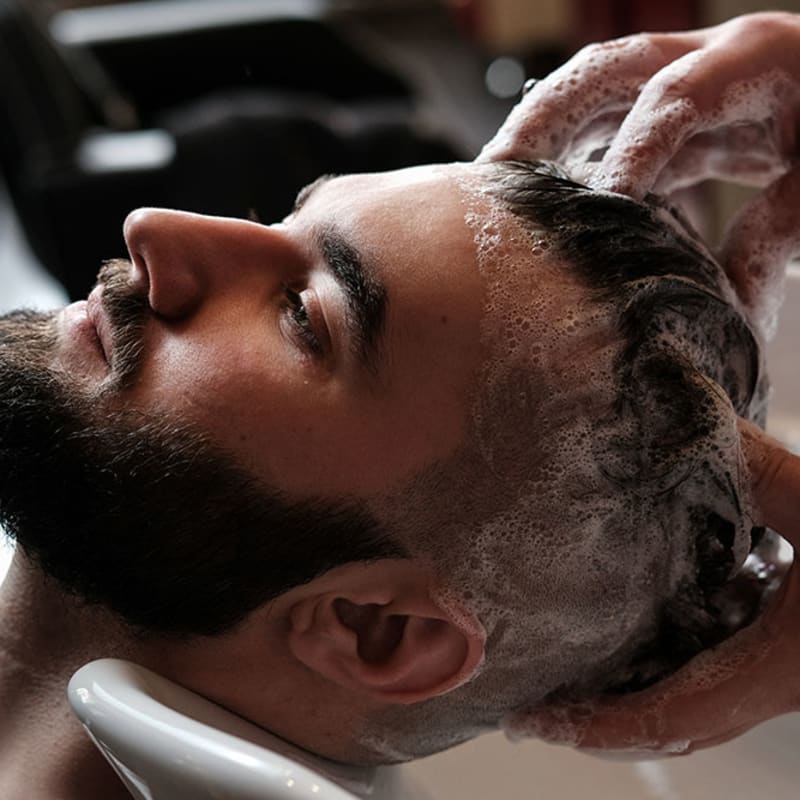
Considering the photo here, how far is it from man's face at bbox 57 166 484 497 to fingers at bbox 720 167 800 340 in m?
0.32

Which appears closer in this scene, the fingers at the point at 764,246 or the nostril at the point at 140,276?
the nostril at the point at 140,276

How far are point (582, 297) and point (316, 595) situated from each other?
1.07 feet

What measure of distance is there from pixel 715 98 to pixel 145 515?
2.07 ft

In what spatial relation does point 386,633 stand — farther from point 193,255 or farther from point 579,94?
point 579,94

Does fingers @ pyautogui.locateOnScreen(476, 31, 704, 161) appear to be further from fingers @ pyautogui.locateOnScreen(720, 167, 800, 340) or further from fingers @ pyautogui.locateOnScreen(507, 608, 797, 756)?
fingers @ pyautogui.locateOnScreen(507, 608, 797, 756)

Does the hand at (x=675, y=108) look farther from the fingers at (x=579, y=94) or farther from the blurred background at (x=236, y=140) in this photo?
the blurred background at (x=236, y=140)

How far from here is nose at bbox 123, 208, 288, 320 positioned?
103 cm

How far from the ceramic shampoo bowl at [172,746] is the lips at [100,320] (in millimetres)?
250

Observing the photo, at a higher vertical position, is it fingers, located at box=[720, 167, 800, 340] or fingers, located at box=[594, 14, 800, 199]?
fingers, located at box=[594, 14, 800, 199]

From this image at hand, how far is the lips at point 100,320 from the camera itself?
3.37ft

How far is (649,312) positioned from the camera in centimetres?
103

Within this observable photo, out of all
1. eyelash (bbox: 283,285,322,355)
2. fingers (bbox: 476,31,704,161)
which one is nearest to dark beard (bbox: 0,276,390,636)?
eyelash (bbox: 283,285,322,355)

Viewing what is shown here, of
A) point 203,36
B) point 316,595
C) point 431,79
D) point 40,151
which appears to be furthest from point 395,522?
point 431,79

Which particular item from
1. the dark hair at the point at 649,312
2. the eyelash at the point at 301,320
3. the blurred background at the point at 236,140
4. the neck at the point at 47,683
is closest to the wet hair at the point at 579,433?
the dark hair at the point at 649,312
